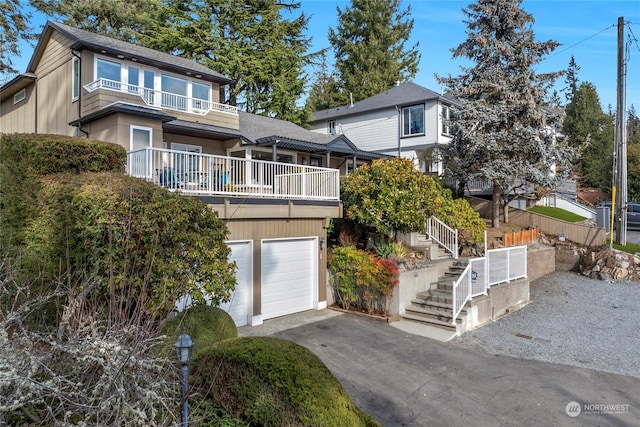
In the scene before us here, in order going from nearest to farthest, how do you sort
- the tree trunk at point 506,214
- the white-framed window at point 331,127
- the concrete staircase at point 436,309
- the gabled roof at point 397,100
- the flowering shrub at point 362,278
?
1. the concrete staircase at point 436,309
2. the flowering shrub at point 362,278
3. the tree trunk at point 506,214
4. the gabled roof at point 397,100
5. the white-framed window at point 331,127

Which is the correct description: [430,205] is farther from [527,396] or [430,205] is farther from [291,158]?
[291,158]

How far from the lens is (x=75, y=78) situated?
1428cm

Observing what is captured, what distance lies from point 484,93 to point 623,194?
290 inches

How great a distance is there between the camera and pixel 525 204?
2202cm

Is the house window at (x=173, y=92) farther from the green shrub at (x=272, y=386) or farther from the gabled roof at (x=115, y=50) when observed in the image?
the green shrub at (x=272, y=386)

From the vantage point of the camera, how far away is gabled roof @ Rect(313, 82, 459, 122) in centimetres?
2191

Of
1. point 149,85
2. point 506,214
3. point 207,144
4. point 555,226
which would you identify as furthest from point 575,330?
point 149,85

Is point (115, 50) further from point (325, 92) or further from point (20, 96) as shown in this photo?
point (325, 92)

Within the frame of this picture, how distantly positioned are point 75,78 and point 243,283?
10708mm

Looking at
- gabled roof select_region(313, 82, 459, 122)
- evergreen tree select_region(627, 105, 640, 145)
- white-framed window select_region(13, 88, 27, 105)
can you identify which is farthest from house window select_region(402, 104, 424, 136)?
evergreen tree select_region(627, 105, 640, 145)

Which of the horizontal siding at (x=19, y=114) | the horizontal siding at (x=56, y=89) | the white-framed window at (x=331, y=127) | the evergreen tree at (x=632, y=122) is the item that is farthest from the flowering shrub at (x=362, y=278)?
the evergreen tree at (x=632, y=122)

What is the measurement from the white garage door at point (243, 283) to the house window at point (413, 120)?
15.7 metres

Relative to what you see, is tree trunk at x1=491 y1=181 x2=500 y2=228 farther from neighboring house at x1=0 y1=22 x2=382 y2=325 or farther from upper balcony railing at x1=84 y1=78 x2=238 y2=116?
upper balcony railing at x1=84 y1=78 x2=238 y2=116

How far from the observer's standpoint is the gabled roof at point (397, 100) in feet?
71.9
